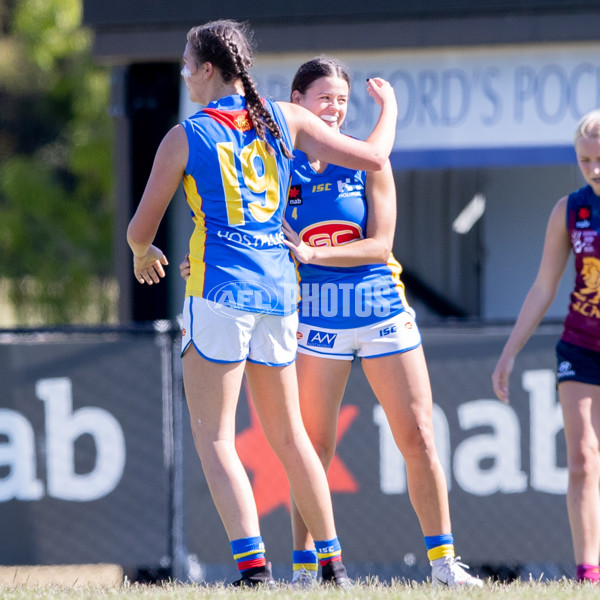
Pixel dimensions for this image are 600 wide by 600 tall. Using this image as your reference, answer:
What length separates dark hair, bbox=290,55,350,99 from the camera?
4.04 m

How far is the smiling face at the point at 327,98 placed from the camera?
13.2 ft

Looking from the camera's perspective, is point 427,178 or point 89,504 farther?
point 427,178

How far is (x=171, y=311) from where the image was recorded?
860 cm

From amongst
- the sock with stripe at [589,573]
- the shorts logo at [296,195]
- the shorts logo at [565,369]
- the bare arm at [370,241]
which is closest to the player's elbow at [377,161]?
the bare arm at [370,241]

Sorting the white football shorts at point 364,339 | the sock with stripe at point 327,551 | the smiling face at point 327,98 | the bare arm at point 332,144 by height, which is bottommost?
the sock with stripe at point 327,551

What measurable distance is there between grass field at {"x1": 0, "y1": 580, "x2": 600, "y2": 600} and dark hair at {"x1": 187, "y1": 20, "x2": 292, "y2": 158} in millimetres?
1475

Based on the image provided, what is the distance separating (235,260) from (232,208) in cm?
17

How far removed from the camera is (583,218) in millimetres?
4305

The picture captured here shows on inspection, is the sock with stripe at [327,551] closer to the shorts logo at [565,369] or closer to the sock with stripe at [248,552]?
the sock with stripe at [248,552]

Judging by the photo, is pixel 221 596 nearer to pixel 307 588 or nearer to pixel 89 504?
pixel 307 588

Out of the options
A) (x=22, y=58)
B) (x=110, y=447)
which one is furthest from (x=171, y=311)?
(x=22, y=58)

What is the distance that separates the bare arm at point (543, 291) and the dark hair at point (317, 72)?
3.56 feet

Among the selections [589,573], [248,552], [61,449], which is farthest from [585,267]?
[61,449]

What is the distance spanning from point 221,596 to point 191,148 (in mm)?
1461
